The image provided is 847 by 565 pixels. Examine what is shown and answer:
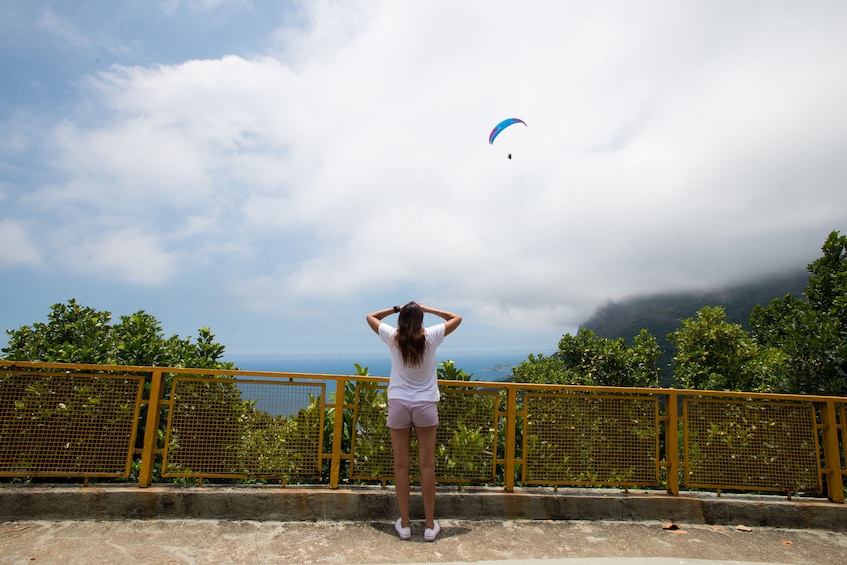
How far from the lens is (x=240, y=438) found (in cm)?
497

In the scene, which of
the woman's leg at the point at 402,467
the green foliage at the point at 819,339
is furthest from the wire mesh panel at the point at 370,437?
the green foliage at the point at 819,339

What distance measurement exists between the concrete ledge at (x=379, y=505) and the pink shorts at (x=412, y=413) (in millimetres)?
985

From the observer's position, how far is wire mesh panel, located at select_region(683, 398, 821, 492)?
5230 millimetres

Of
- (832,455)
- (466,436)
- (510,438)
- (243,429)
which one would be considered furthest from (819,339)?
(243,429)

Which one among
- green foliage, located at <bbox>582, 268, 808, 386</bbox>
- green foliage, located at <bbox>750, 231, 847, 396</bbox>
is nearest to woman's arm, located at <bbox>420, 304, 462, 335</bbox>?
green foliage, located at <bbox>750, 231, 847, 396</bbox>

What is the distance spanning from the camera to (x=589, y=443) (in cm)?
519

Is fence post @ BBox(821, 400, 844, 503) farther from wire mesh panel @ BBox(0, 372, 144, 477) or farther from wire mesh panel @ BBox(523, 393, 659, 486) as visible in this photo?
wire mesh panel @ BBox(0, 372, 144, 477)

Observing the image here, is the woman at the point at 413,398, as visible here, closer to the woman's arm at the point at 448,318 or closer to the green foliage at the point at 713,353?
the woman's arm at the point at 448,318

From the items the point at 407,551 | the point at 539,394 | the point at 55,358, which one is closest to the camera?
the point at 407,551

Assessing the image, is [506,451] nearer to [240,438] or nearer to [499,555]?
[499,555]

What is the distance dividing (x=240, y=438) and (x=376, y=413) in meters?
1.39

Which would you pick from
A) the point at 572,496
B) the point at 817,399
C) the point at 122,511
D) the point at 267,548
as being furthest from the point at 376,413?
the point at 817,399

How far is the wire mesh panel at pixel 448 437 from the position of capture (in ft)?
16.5

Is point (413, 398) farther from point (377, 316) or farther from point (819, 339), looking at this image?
point (819, 339)
